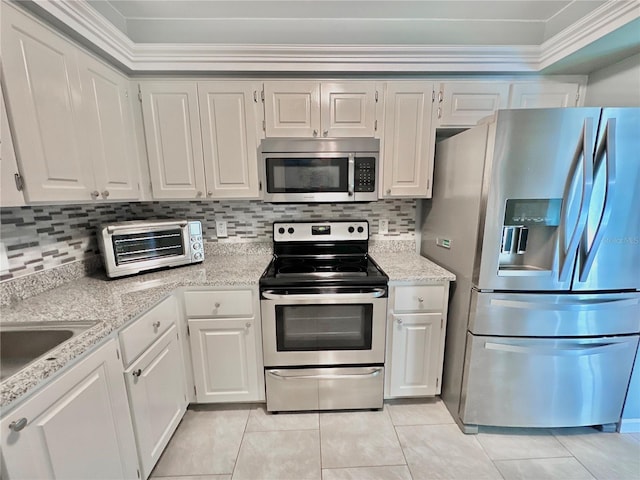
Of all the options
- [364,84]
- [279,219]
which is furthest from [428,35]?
[279,219]

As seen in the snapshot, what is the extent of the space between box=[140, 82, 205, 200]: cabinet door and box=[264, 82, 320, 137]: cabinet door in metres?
0.49

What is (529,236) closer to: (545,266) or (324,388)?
(545,266)

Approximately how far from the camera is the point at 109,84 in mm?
1523

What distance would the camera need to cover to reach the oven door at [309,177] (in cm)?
172

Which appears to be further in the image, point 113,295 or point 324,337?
point 324,337

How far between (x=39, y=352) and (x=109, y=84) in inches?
57.3

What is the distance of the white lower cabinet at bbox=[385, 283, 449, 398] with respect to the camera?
165 centimetres

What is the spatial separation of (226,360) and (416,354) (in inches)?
49.2

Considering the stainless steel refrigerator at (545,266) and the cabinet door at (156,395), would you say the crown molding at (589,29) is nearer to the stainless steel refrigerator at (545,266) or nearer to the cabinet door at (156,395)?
the stainless steel refrigerator at (545,266)

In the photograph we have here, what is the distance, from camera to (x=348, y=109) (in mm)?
1768

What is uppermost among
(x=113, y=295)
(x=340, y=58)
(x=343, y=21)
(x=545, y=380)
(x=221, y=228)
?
(x=343, y=21)

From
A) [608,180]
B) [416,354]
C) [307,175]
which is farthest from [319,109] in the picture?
[416,354]

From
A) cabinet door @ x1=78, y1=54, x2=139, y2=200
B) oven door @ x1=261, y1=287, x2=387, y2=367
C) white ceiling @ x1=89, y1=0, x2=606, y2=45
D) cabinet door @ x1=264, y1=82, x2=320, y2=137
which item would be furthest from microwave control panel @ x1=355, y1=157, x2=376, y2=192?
cabinet door @ x1=78, y1=54, x2=139, y2=200

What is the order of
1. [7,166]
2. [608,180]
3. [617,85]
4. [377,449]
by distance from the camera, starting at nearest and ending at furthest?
1. [7,166]
2. [608,180]
3. [377,449]
4. [617,85]
